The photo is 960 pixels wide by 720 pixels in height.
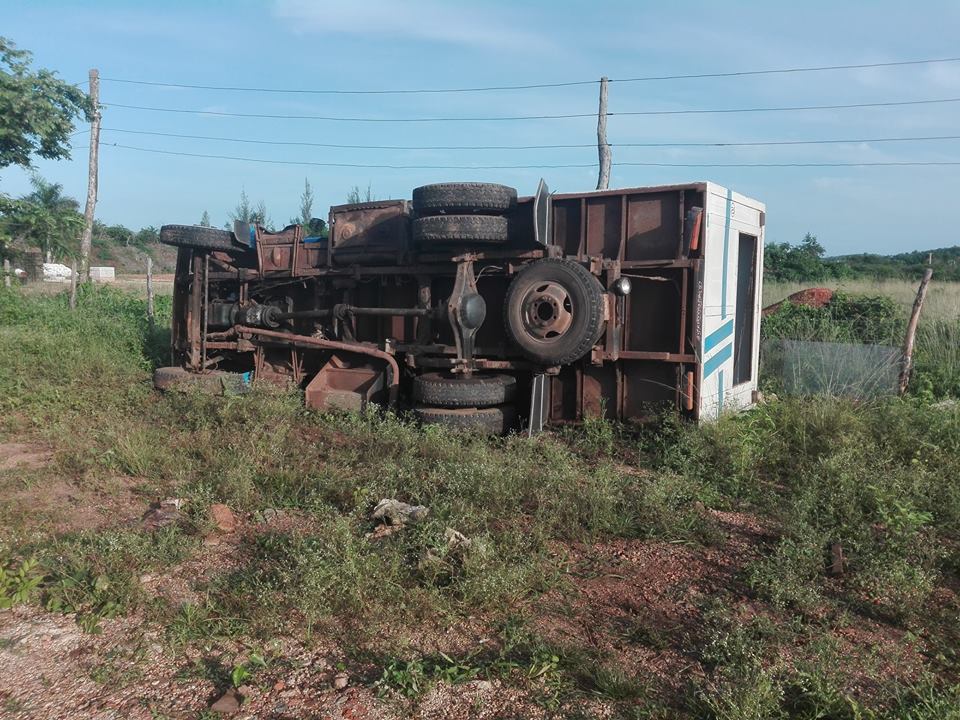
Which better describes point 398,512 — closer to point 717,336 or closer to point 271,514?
point 271,514

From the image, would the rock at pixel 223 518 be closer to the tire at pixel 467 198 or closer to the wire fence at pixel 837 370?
the tire at pixel 467 198

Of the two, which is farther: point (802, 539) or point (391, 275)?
point (391, 275)

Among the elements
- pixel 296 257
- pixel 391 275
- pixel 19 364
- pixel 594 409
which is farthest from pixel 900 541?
pixel 19 364

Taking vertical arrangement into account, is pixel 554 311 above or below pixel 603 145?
below

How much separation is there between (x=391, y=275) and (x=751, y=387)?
4.22 meters

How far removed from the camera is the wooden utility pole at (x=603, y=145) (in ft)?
64.1

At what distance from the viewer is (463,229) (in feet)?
24.0

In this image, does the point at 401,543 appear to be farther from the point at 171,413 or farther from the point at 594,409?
the point at 171,413

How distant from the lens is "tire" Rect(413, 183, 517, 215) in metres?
7.35

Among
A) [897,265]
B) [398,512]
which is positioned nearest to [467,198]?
[398,512]

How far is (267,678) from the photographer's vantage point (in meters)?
3.23

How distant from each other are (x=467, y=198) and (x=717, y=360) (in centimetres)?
290

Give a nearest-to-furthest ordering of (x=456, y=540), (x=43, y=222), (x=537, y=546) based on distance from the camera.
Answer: (x=456, y=540)
(x=537, y=546)
(x=43, y=222)

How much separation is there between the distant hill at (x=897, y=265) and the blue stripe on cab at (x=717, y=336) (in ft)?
56.0
